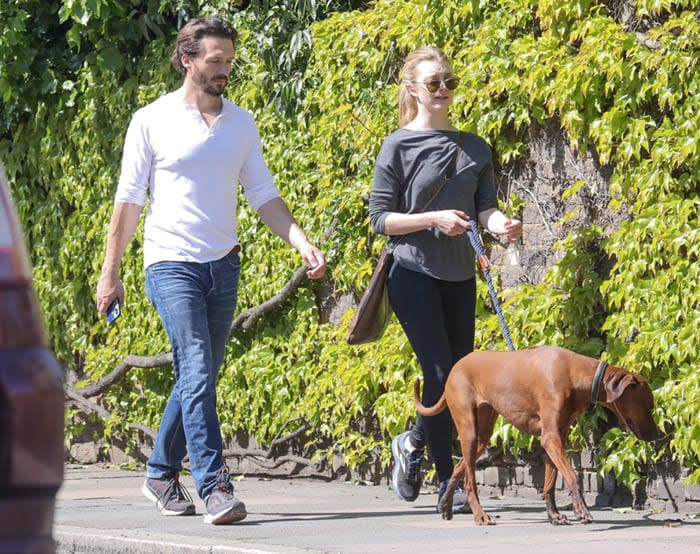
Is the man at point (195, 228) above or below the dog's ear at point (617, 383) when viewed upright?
above

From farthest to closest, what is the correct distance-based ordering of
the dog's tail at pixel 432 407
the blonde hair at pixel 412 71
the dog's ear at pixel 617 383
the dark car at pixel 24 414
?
the blonde hair at pixel 412 71
the dog's tail at pixel 432 407
the dog's ear at pixel 617 383
the dark car at pixel 24 414

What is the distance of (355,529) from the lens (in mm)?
6594

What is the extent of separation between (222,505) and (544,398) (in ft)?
4.73

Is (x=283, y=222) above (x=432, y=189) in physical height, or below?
below

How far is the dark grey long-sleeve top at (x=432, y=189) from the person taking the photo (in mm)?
6949

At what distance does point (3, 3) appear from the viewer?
11.3 m

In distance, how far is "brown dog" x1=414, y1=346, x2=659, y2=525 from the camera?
6.32 m

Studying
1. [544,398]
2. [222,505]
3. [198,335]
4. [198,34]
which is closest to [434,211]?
[544,398]

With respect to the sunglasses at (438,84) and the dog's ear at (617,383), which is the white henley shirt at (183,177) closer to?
the sunglasses at (438,84)

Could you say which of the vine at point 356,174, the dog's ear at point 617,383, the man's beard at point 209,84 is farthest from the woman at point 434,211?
the dog's ear at point 617,383

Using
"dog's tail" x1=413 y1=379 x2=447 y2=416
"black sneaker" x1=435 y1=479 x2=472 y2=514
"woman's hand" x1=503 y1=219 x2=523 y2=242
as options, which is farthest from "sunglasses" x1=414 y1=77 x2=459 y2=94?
"black sneaker" x1=435 y1=479 x2=472 y2=514

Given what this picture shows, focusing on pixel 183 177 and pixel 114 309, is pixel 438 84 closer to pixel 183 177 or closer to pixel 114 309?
pixel 183 177

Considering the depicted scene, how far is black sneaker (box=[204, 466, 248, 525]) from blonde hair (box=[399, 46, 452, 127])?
182cm

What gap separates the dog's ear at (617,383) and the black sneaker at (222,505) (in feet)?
5.39
